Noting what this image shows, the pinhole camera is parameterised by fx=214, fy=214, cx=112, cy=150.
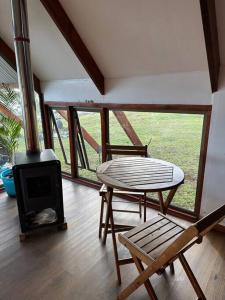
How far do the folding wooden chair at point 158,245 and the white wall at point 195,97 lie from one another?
86 centimetres

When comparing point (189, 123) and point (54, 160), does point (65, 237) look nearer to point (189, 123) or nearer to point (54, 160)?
point (54, 160)

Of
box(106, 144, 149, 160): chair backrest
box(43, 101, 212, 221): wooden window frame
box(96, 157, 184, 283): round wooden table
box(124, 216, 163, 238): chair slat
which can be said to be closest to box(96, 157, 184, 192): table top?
box(96, 157, 184, 283): round wooden table

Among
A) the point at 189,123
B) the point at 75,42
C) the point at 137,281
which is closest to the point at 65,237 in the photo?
the point at 137,281

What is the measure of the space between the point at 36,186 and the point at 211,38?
2140 millimetres

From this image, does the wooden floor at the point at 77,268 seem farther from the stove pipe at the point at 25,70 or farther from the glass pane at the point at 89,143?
the glass pane at the point at 89,143

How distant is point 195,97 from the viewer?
226 centimetres

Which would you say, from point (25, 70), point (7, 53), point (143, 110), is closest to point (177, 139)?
point (143, 110)

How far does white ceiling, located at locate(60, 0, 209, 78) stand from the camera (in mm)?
1777

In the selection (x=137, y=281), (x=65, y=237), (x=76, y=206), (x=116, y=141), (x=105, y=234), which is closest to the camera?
(x=137, y=281)

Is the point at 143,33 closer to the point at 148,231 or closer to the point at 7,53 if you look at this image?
the point at 148,231

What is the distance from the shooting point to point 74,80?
3.28 m

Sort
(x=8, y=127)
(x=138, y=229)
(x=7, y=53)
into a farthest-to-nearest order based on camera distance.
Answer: (x=8, y=127) → (x=7, y=53) → (x=138, y=229)

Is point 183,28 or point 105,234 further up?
point 183,28

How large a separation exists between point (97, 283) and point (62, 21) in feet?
8.30
